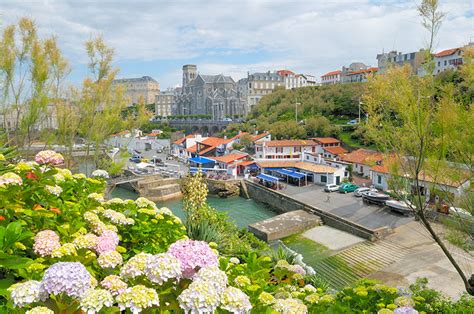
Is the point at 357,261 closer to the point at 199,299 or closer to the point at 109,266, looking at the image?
the point at 109,266

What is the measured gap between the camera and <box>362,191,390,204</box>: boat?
69.9ft

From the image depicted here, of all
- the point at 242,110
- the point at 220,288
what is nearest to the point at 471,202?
the point at 220,288

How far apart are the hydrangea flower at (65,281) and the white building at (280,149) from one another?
1302 inches

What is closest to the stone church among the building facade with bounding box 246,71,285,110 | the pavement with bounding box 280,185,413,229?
the building facade with bounding box 246,71,285,110

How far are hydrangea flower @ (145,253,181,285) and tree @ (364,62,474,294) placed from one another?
433 cm

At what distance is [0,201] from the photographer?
3225 mm

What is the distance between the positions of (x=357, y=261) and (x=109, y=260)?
14.8 metres

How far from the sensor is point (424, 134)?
17.0 ft

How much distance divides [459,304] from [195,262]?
6186 millimetres

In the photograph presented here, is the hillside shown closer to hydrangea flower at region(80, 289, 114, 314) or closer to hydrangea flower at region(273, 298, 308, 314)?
hydrangea flower at region(273, 298, 308, 314)

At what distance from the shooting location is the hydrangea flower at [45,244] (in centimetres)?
276

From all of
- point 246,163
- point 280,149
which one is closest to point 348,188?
point 280,149

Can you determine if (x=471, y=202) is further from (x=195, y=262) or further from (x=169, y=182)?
(x=169, y=182)

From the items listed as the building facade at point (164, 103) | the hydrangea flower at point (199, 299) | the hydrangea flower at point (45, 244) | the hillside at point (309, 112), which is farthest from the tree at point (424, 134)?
the building facade at point (164, 103)
